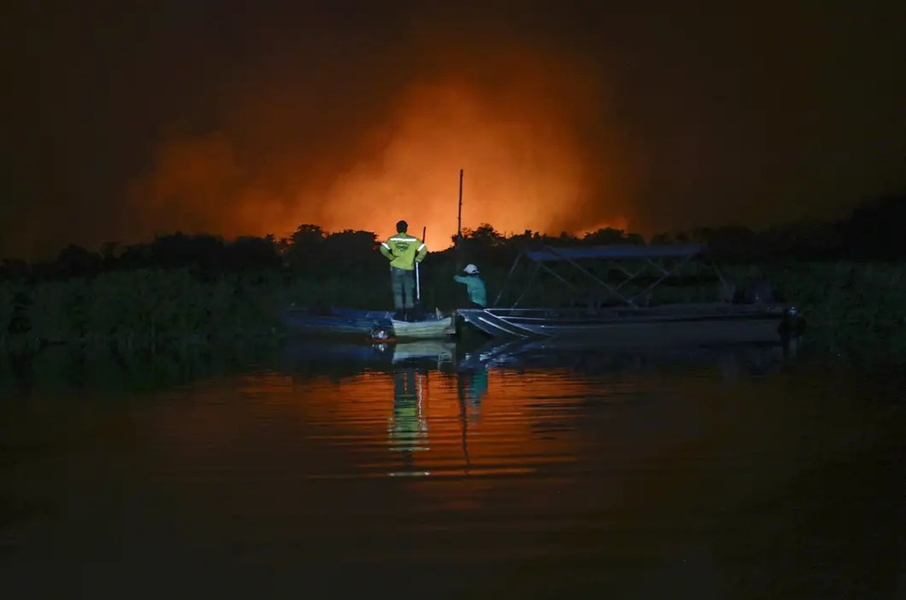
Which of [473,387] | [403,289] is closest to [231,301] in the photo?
[403,289]

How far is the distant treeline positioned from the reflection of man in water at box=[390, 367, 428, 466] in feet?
59.8

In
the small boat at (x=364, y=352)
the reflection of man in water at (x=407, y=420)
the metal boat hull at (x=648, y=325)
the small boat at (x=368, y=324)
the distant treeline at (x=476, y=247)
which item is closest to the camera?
the reflection of man in water at (x=407, y=420)

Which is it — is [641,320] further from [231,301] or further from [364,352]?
[231,301]

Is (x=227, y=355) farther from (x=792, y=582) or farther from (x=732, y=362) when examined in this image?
(x=792, y=582)

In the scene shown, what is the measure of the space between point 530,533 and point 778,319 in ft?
46.4

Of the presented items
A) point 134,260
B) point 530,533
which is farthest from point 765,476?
point 134,260

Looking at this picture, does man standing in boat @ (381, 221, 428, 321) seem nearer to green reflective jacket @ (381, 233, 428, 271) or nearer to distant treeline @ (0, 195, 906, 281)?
green reflective jacket @ (381, 233, 428, 271)

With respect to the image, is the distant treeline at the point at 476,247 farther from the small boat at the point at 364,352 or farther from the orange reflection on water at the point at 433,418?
the orange reflection on water at the point at 433,418

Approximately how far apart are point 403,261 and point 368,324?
1.88m

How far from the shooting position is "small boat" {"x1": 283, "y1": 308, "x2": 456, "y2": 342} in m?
18.9

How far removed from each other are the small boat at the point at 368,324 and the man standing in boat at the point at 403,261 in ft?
0.92

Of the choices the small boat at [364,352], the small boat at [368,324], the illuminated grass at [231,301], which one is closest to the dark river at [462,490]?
the small boat at [364,352]

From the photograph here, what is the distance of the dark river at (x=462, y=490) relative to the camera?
5078mm

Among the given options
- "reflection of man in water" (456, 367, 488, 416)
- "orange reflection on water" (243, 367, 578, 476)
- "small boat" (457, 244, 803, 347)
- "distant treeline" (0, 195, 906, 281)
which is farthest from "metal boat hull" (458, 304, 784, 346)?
"distant treeline" (0, 195, 906, 281)
